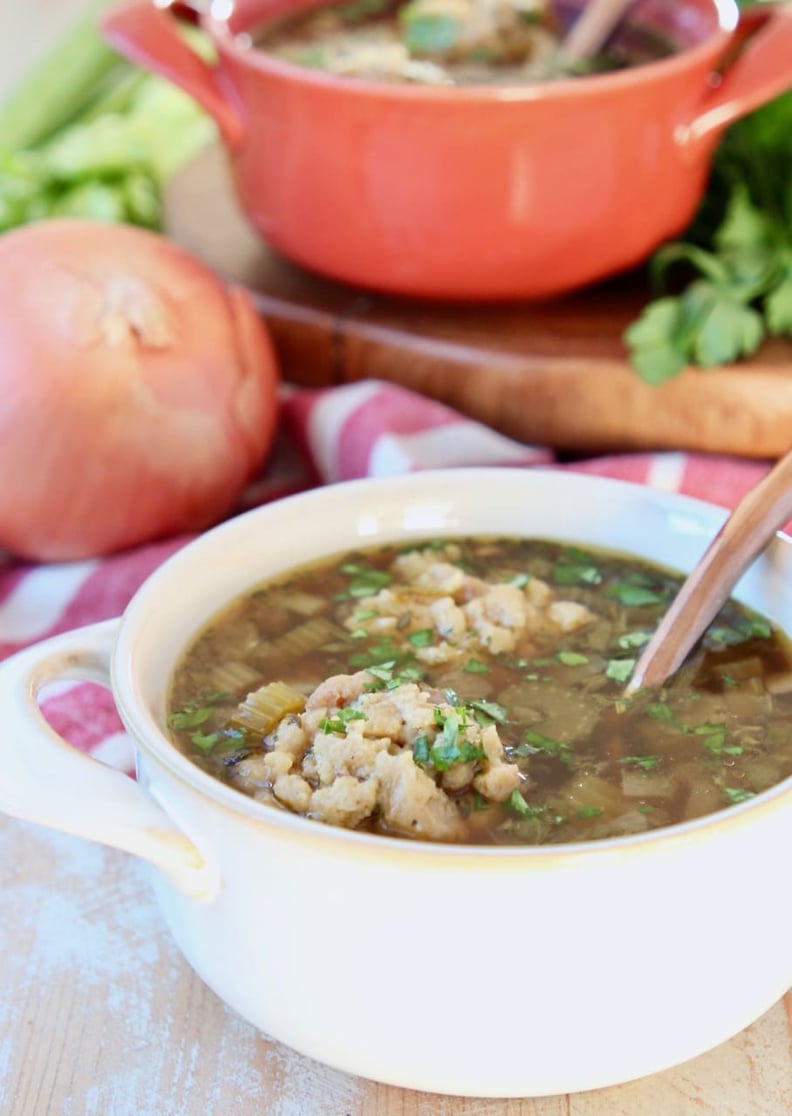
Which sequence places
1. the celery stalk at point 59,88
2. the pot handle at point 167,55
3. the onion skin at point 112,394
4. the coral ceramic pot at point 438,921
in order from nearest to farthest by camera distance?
1. the coral ceramic pot at point 438,921
2. the onion skin at point 112,394
3. the pot handle at point 167,55
4. the celery stalk at point 59,88

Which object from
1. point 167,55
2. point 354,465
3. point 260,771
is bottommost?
point 354,465

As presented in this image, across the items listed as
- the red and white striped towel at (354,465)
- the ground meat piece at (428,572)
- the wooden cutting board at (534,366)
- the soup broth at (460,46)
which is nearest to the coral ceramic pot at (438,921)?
the ground meat piece at (428,572)

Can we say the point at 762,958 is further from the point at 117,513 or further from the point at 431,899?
the point at 117,513

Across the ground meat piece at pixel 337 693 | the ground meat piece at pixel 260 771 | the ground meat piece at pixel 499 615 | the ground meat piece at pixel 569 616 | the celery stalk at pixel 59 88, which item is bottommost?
the celery stalk at pixel 59 88

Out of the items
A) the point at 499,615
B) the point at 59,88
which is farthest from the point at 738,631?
the point at 59,88

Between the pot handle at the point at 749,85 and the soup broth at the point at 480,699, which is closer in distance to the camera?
the soup broth at the point at 480,699

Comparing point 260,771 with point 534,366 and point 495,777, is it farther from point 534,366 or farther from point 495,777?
point 534,366

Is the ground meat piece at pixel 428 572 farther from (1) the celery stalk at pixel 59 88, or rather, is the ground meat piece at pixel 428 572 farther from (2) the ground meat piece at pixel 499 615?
(1) the celery stalk at pixel 59 88
